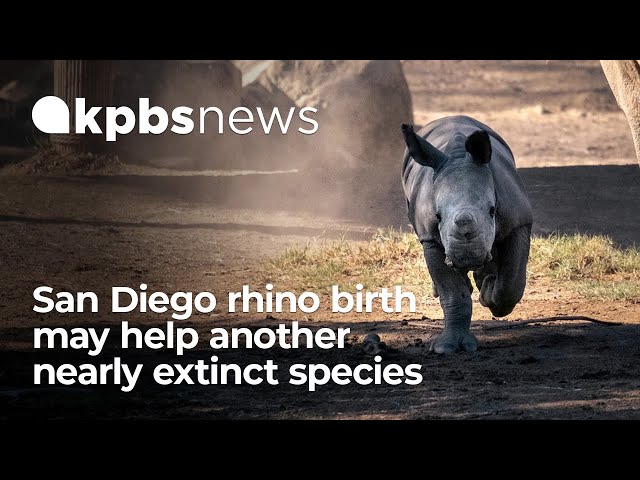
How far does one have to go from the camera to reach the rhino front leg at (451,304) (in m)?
6.75

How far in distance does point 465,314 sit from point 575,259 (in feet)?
9.14

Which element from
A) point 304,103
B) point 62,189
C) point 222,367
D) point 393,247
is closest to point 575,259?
point 393,247

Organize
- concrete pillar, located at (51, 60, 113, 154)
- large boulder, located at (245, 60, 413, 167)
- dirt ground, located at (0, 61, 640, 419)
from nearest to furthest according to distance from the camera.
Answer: dirt ground, located at (0, 61, 640, 419)
concrete pillar, located at (51, 60, 113, 154)
large boulder, located at (245, 60, 413, 167)

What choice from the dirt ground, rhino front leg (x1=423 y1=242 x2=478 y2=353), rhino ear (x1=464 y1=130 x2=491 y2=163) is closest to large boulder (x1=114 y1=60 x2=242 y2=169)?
the dirt ground

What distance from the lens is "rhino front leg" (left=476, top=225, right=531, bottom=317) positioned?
22.2ft

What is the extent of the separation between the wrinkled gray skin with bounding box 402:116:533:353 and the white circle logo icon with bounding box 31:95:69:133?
24.7 feet

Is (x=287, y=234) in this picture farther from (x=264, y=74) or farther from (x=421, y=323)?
(x=264, y=74)

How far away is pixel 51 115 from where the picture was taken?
14516mm

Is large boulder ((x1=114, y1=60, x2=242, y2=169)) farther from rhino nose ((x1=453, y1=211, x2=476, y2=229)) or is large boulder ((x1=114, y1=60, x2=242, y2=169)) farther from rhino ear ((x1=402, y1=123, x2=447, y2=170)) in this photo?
rhino nose ((x1=453, y1=211, x2=476, y2=229))

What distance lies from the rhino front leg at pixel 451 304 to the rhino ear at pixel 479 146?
63 cm

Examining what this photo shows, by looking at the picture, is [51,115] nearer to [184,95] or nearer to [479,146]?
[184,95]

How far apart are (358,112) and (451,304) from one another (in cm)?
854

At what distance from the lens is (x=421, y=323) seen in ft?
25.8

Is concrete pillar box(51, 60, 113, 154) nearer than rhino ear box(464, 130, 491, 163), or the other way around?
rhino ear box(464, 130, 491, 163)
